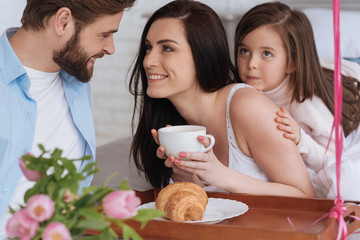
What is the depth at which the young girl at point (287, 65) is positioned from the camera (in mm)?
1744

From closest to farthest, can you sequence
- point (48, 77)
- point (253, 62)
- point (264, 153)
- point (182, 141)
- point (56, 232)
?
point (56, 232), point (182, 141), point (264, 153), point (48, 77), point (253, 62)

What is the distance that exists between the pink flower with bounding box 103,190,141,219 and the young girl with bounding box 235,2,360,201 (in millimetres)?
1163

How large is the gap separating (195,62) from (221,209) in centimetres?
53

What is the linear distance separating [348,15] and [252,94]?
3.83 feet

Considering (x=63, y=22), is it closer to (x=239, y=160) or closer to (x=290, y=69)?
(x=239, y=160)

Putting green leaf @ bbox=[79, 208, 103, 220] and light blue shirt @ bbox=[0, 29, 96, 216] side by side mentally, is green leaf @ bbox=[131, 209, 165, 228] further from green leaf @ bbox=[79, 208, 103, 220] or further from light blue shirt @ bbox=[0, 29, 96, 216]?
light blue shirt @ bbox=[0, 29, 96, 216]

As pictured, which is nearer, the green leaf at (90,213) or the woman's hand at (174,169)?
the green leaf at (90,213)

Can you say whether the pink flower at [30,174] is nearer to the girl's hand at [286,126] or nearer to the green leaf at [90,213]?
the green leaf at [90,213]

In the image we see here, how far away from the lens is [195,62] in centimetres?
158

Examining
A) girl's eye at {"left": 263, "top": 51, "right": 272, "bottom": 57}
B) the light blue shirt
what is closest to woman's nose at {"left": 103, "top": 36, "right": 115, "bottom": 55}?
the light blue shirt

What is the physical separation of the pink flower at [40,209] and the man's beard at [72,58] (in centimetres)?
99

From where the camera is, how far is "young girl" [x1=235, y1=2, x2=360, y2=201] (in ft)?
5.72

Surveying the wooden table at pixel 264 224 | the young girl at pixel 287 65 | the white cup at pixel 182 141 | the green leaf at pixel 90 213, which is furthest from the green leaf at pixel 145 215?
the young girl at pixel 287 65

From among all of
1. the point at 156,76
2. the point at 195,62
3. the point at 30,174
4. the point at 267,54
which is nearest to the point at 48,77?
the point at 156,76
